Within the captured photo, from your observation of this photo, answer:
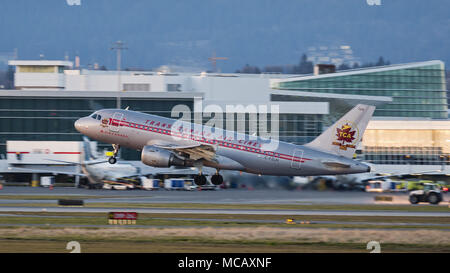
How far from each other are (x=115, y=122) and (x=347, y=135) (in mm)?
19279

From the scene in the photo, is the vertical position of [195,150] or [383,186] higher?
[195,150]

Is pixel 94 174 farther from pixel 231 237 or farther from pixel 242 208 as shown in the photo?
pixel 231 237

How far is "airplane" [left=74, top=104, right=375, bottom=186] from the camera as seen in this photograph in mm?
51625

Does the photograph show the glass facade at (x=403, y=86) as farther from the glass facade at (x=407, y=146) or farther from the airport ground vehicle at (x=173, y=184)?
the airport ground vehicle at (x=173, y=184)

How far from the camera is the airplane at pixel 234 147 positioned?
5162cm

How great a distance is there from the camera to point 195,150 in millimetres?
52219

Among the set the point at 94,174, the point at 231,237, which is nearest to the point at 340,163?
the point at 231,237

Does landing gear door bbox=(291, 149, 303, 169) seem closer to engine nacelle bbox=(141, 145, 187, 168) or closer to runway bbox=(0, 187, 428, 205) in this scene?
runway bbox=(0, 187, 428, 205)

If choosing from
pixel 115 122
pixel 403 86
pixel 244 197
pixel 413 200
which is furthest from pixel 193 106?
pixel 403 86

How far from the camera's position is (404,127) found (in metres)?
101

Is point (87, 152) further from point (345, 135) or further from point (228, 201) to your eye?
point (345, 135)

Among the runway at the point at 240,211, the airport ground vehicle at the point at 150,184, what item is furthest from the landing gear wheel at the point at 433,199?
the airport ground vehicle at the point at 150,184

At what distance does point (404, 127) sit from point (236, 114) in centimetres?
2919

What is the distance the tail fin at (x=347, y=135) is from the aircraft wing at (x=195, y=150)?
28.0 feet
